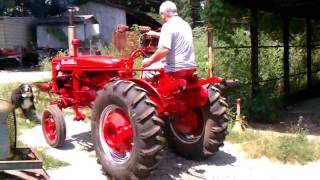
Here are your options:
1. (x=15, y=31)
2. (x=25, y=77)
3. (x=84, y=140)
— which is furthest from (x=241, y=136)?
(x=15, y=31)

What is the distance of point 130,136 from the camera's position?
596 cm

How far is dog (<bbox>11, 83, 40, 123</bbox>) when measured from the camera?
9.09 m

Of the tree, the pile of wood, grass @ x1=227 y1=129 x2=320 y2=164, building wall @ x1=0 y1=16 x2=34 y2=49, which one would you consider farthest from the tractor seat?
the tree

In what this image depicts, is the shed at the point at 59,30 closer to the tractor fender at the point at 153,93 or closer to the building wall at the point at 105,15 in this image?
the building wall at the point at 105,15

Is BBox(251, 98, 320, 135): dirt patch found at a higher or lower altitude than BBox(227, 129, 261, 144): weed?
lower

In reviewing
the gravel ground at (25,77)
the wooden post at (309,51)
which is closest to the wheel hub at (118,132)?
the wooden post at (309,51)

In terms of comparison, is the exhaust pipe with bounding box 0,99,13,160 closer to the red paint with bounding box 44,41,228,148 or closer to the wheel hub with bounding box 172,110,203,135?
the red paint with bounding box 44,41,228,148

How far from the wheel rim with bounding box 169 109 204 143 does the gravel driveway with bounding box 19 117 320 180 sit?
342 millimetres

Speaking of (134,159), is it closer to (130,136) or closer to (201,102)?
(130,136)

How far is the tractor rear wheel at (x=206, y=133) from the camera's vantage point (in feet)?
21.6

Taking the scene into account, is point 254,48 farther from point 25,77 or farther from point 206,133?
point 25,77

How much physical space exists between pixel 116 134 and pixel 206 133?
49.5 inches

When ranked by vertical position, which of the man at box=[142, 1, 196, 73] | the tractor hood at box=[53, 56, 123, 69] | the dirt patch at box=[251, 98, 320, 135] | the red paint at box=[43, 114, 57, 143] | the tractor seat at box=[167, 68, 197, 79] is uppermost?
the man at box=[142, 1, 196, 73]

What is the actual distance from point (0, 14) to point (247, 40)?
2079 cm
